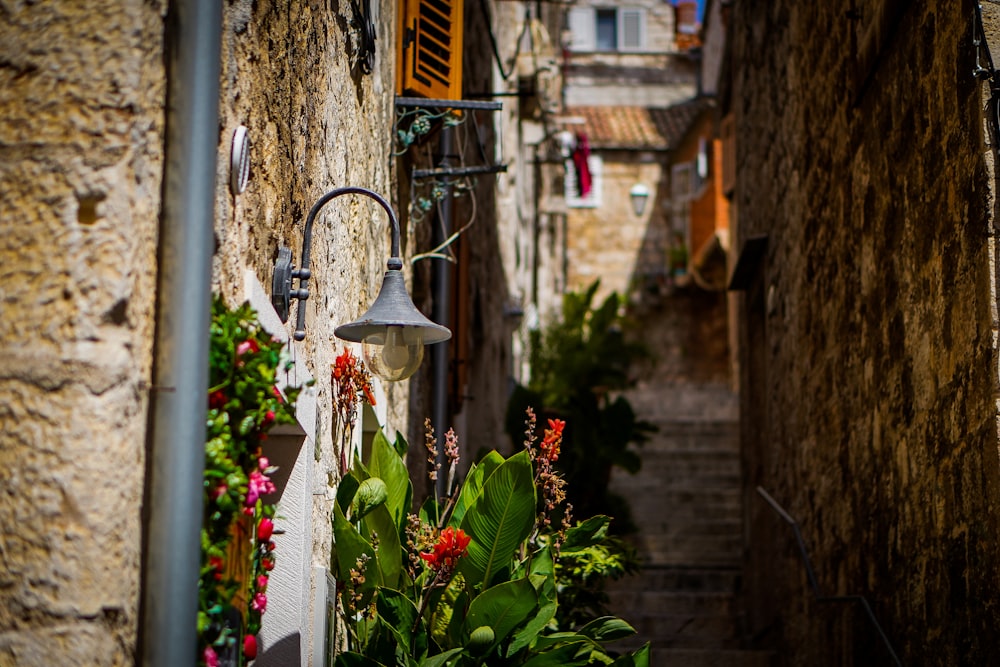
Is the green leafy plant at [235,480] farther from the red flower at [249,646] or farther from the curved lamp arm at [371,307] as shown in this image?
the curved lamp arm at [371,307]

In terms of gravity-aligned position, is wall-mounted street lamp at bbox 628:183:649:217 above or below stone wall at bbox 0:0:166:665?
above

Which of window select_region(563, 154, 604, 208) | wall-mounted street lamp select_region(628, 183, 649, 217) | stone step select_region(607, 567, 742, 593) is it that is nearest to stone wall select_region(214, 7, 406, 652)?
stone step select_region(607, 567, 742, 593)

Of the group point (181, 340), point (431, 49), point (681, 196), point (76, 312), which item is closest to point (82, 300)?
point (76, 312)

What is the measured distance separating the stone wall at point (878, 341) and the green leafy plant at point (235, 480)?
2648 mm

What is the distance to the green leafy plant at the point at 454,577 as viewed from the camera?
442 cm

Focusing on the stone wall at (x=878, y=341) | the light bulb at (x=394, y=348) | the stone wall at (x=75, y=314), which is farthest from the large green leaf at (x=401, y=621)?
the stone wall at (x=878, y=341)

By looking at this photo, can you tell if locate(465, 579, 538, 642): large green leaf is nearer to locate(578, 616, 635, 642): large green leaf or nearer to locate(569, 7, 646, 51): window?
locate(578, 616, 635, 642): large green leaf

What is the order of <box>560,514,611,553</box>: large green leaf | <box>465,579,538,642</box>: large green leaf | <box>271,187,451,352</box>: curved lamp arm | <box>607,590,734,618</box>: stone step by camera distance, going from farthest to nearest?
<box>607,590,734,618</box>: stone step
<box>560,514,611,553</box>: large green leaf
<box>465,579,538,642</box>: large green leaf
<box>271,187,451,352</box>: curved lamp arm

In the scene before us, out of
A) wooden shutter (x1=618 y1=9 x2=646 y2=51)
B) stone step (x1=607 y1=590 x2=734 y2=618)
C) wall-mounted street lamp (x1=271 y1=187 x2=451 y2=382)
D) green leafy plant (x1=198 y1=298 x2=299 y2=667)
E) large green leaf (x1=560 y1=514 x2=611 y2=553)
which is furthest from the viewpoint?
wooden shutter (x1=618 y1=9 x2=646 y2=51)

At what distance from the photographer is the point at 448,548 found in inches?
173

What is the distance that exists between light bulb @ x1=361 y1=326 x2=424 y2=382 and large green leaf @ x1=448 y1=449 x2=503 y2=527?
618 mm

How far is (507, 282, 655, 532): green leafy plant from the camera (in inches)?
482

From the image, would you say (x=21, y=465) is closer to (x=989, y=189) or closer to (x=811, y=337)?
(x=989, y=189)

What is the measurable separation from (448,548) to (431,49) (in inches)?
150
